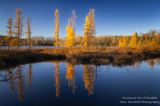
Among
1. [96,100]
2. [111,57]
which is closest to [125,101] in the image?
[96,100]

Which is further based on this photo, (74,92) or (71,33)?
(71,33)

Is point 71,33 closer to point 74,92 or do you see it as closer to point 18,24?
point 18,24

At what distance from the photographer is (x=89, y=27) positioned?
46.8 m

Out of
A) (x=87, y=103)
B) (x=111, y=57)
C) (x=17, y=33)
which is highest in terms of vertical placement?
(x=17, y=33)

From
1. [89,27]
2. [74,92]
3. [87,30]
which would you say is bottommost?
[74,92]

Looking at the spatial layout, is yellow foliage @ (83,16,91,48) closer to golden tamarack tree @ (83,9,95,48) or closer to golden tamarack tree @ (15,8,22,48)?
golden tamarack tree @ (83,9,95,48)

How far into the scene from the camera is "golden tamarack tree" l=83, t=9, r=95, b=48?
154 ft

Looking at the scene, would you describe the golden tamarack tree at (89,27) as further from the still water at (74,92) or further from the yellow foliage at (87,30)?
the still water at (74,92)

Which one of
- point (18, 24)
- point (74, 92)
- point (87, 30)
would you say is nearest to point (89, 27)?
point (87, 30)

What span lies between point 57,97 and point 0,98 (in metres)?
3.54

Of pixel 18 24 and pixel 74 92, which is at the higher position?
pixel 18 24

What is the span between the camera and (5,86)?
1250 centimetres

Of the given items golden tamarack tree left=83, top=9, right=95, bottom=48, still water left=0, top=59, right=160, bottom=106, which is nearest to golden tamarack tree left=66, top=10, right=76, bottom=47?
golden tamarack tree left=83, top=9, right=95, bottom=48

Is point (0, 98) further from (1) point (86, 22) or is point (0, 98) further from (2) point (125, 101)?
(1) point (86, 22)
